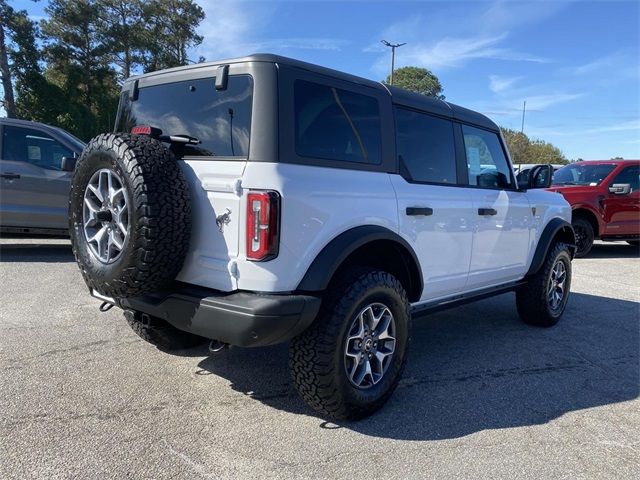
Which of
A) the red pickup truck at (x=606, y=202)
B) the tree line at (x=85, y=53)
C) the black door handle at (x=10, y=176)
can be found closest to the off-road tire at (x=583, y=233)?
the red pickup truck at (x=606, y=202)

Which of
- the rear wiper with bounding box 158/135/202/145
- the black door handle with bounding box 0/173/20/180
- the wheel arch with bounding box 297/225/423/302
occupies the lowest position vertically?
the wheel arch with bounding box 297/225/423/302

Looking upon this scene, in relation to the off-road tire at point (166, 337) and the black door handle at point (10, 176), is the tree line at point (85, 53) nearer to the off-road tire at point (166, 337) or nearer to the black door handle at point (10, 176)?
the black door handle at point (10, 176)

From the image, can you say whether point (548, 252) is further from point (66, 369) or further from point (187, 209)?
point (66, 369)

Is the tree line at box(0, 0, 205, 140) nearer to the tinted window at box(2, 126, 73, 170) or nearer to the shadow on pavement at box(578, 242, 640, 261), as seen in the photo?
the tinted window at box(2, 126, 73, 170)

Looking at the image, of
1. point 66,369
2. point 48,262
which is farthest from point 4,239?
point 66,369

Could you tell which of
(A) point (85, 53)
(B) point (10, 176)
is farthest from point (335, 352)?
(A) point (85, 53)

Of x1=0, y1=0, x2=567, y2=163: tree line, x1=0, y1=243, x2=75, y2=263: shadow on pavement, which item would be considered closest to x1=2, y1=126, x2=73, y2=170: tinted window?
x1=0, y1=243, x2=75, y2=263: shadow on pavement

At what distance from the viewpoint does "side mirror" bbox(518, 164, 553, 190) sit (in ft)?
15.8

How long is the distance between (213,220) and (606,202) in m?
9.21

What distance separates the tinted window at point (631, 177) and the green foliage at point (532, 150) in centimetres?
5195

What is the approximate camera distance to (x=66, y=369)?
3557 mm

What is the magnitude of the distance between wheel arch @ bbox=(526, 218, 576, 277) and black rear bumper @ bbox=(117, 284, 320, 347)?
3.01 metres

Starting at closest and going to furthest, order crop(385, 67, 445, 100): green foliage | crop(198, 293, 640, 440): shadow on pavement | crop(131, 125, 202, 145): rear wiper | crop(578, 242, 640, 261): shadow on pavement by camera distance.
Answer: crop(131, 125, 202, 145): rear wiper < crop(198, 293, 640, 440): shadow on pavement < crop(578, 242, 640, 261): shadow on pavement < crop(385, 67, 445, 100): green foliage

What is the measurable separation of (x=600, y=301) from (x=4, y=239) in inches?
367
